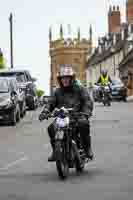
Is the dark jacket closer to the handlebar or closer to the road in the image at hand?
the handlebar

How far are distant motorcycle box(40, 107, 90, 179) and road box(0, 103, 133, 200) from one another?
199mm

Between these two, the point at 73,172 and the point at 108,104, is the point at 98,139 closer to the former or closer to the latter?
the point at 73,172

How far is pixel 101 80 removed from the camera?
4847cm

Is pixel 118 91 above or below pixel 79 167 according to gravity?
above

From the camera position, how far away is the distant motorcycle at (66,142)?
12.5 metres

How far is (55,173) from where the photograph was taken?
44.6 feet

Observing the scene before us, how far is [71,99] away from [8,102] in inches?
561

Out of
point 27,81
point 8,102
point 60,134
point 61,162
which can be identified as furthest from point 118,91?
point 61,162

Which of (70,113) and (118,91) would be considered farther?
(118,91)

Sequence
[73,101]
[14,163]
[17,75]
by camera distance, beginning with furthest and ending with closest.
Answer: [17,75], [14,163], [73,101]

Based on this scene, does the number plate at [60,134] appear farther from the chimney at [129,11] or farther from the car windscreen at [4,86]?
the chimney at [129,11]

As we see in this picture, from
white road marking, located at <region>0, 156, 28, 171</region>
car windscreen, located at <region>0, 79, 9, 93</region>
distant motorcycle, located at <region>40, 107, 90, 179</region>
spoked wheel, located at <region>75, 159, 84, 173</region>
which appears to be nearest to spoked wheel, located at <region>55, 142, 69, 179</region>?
distant motorcycle, located at <region>40, 107, 90, 179</region>

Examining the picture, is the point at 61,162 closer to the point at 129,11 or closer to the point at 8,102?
the point at 8,102

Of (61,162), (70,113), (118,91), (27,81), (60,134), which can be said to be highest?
(27,81)
